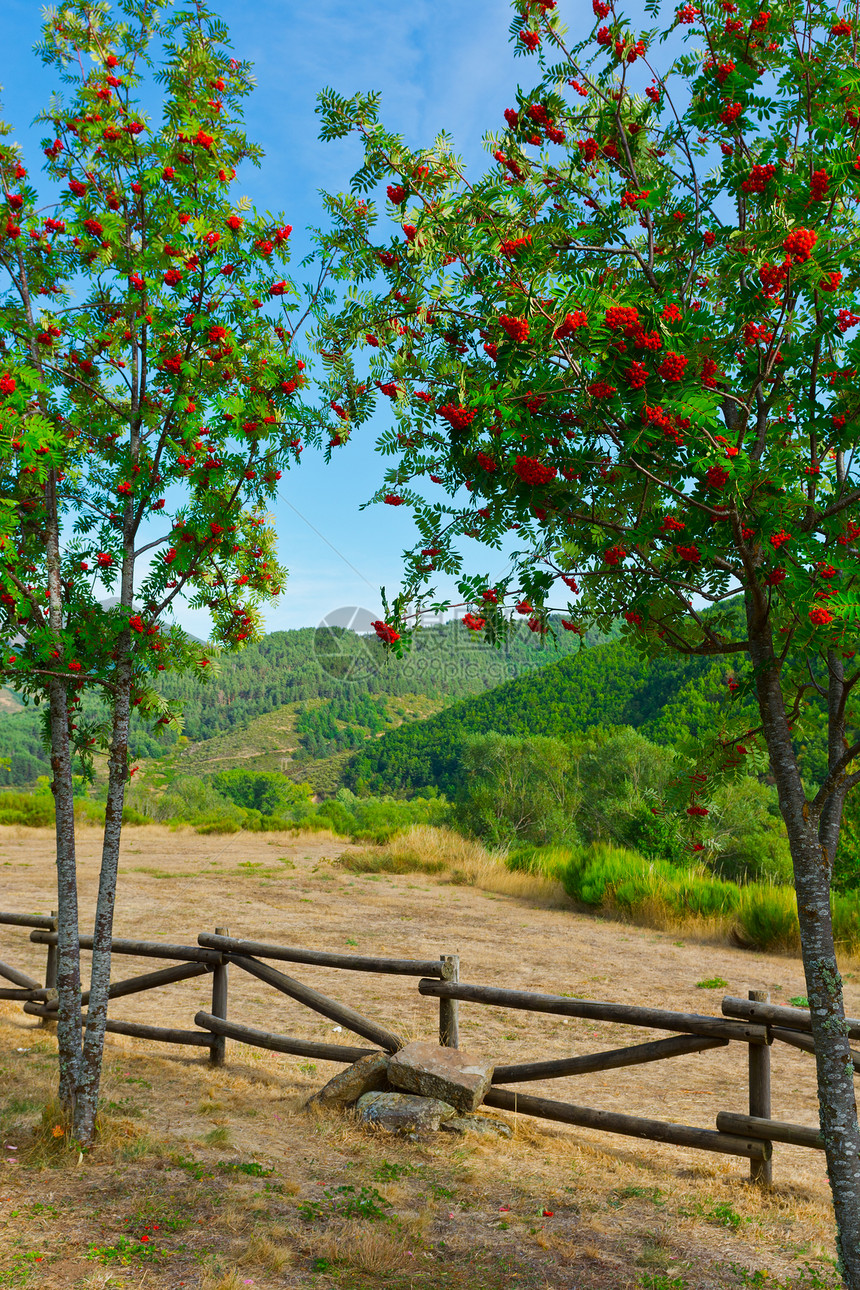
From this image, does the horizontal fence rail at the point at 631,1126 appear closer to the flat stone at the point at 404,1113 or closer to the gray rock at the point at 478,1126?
the gray rock at the point at 478,1126

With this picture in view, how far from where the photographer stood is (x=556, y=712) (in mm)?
64375

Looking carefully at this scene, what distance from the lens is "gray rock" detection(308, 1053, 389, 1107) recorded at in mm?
6031

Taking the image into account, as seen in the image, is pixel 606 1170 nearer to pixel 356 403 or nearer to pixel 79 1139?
pixel 79 1139

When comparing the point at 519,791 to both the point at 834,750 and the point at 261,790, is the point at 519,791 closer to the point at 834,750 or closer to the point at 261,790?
the point at 834,750

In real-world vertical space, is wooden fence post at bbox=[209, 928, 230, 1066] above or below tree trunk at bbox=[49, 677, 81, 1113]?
below

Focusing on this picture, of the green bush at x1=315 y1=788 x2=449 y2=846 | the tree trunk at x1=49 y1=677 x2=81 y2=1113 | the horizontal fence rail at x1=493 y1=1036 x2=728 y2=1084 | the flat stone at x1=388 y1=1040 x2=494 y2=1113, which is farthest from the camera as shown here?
the green bush at x1=315 y1=788 x2=449 y2=846

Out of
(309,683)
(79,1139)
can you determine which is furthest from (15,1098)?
(309,683)

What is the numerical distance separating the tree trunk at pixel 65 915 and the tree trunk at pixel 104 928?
11 centimetres

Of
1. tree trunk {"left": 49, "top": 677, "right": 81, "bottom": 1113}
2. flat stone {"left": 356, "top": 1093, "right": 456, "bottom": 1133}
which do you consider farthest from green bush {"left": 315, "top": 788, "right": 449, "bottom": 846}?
tree trunk {"left": 49, "top": 677, "right": 81, "bottom": 1113}

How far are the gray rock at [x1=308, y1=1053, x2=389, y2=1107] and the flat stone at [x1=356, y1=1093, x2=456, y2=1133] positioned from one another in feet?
0.52

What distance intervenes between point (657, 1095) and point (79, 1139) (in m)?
4.69

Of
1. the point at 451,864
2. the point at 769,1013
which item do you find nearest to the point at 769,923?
the point at 769,1013

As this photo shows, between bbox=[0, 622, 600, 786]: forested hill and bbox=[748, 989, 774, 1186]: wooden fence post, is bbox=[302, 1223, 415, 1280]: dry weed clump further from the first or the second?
bbox=[0, 622, 600, 786]: forested hill

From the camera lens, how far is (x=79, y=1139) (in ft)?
16.5
